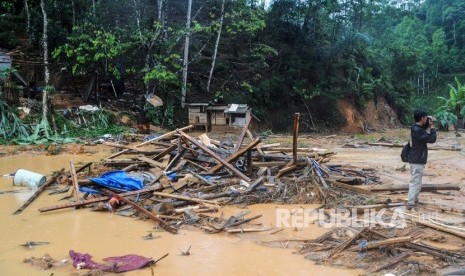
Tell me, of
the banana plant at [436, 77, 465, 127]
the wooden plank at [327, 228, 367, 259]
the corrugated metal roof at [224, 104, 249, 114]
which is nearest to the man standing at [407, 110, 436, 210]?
the wooden plank at [327, 228, 367, 259]

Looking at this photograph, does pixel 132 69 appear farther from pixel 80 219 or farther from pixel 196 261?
pixel 196 261

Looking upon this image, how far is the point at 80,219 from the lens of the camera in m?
7.24

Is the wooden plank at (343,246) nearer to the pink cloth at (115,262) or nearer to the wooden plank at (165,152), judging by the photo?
the pink cloth at (115,262)

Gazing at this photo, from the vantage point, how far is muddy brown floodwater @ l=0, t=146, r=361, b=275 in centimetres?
514

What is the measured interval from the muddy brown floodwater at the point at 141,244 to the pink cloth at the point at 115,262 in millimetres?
102

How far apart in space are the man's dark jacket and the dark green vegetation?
14.2 metres

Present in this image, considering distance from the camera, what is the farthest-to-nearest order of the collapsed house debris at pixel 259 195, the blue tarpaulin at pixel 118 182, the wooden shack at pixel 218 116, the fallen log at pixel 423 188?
1. the wooden shack at pixel 218 116
2. the fallen log at pixel 423 188
3. the blue tarpaulin at pixel 118 182
4. the collapsed house debris at pixel 259 195

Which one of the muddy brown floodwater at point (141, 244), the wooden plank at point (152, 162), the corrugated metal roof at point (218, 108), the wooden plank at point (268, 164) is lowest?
the muddy brown floodwater at point (141, 244)

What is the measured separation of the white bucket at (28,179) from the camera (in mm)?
9312

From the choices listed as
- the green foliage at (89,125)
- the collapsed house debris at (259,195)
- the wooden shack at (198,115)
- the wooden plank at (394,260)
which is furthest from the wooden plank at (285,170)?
the wooden shack at (198,115)

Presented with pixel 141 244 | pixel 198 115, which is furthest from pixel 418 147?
pixel 198 115

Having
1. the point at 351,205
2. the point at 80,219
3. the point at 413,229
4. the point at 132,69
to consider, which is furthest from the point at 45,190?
the point at 132,69

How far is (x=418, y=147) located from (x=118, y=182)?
18.0ft

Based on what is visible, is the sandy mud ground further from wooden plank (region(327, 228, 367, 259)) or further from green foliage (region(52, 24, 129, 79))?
green foliage (region(52, 24, 129, 79))
